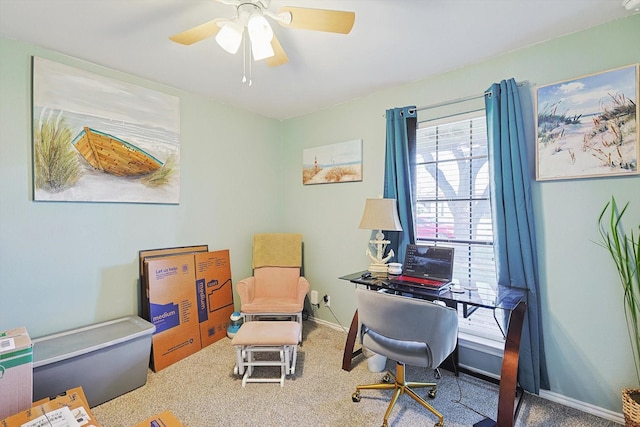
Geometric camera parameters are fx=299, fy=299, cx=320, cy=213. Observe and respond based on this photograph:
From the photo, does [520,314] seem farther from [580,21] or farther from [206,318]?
[206,318]

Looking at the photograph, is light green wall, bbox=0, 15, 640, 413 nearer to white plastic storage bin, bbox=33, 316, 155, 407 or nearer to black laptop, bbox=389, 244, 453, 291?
white plastic storage bin, bbox=33, 316, 155, 407

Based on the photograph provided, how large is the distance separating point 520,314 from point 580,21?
181cm

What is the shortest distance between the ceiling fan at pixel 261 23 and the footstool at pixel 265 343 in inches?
73.6

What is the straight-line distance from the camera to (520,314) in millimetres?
1814

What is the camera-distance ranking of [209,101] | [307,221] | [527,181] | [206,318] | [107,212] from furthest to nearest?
[307,221] → [209,101] → [206,318] → [107,212] → [527,181]

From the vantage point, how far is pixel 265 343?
85.7 inches

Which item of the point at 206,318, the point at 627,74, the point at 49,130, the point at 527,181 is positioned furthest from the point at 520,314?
the point at 49,130

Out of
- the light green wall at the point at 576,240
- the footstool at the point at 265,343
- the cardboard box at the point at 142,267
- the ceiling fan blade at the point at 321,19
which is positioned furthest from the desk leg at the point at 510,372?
the cardboard box at the point at 142,267

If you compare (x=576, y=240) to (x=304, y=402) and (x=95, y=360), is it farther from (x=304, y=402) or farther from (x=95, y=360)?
(x=95, y=360)

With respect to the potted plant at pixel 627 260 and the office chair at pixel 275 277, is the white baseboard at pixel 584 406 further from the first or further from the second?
the office chair at pixel 275 277

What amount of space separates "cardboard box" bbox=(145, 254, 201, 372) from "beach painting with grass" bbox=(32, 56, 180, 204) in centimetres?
61

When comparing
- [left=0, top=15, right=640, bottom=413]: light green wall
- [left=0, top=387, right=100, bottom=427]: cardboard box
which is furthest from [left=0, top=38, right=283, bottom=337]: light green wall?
[left=0, top=387, right=100, bottom=427]: cardboard box

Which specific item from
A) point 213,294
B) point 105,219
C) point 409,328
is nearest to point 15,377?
point 105,219

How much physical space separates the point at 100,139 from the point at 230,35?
61.8 inches
